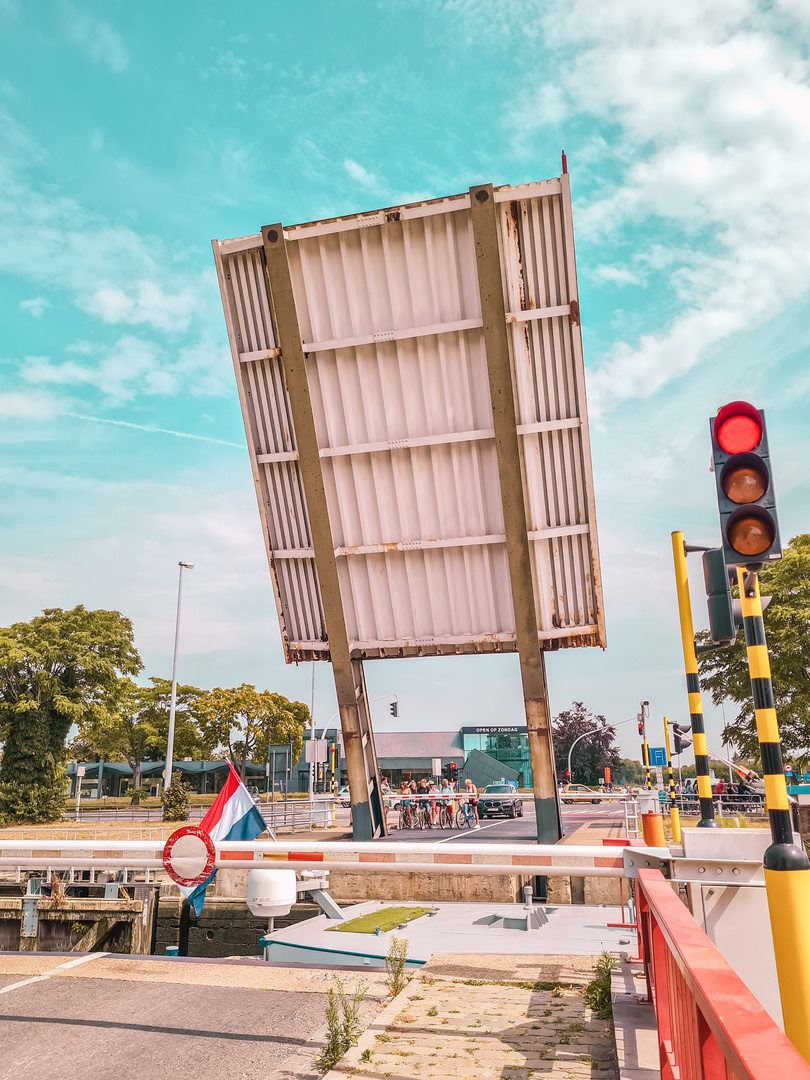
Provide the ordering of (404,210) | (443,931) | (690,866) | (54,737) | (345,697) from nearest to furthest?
(690,866), (443,931), (404,210), (345,697), (54,737)

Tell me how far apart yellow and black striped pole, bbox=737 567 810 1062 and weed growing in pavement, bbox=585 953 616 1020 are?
1.21 m

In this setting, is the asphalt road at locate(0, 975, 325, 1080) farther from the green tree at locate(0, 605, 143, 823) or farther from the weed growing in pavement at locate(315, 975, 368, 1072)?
the green tree at locate(0, 605, 143, 823)

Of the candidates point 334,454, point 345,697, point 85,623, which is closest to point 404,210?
point 334,454

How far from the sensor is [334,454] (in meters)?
12.5

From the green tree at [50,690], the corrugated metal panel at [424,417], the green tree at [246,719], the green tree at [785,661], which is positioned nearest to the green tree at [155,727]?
the green tree at [246,719]

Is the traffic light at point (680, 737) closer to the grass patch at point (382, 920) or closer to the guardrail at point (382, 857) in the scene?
the grass patch at point (382, 920)

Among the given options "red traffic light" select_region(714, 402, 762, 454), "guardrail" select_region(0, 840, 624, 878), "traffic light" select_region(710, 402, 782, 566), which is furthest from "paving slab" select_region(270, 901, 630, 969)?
"red traffic light" select_region(714, 402, 762, 454)

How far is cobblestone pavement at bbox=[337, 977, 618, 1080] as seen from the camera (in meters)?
3.58

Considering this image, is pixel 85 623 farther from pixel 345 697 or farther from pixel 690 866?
pixel 690 866

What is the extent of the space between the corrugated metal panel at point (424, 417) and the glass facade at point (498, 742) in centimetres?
6035

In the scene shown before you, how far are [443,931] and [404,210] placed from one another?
9.72 meters

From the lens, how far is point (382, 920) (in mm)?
10555

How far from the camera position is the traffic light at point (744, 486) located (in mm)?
3947

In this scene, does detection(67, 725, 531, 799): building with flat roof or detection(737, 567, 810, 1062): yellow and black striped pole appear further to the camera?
detection(67, 725, 531, 799): building with flat roof
